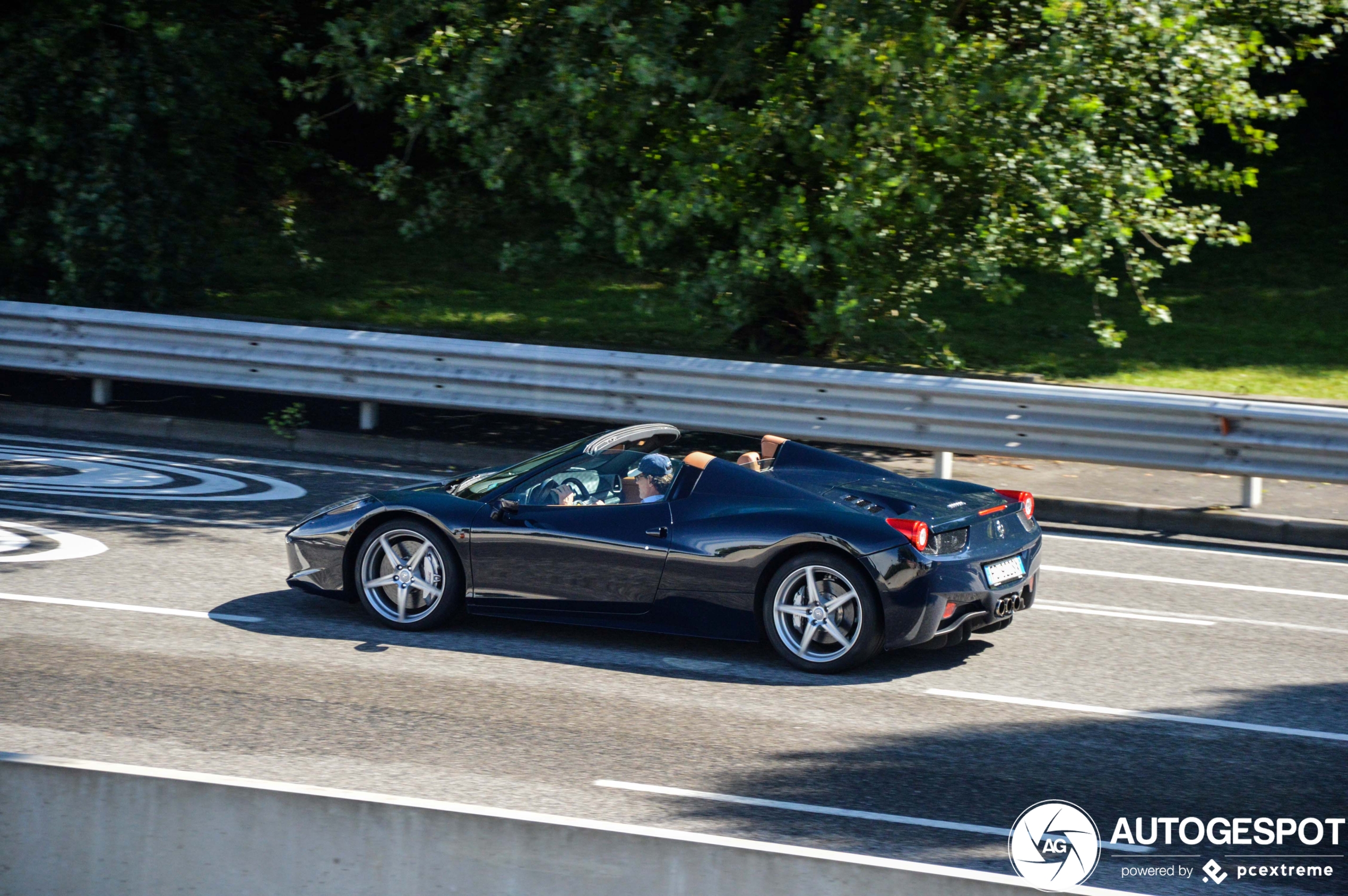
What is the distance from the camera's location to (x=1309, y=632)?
25.2ft

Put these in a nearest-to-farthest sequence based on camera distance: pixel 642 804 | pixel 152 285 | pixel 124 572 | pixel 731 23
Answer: pixel 642 804 < pixel 124 572 < pixel 731 23 < pixel 152 285

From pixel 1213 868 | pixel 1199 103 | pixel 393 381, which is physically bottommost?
pixel 1213 868

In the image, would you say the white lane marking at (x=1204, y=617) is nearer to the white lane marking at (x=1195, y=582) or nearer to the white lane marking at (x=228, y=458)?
the white lane marking at (x=1195, y=582)

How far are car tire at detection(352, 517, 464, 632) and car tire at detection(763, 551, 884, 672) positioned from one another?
66.1 inches

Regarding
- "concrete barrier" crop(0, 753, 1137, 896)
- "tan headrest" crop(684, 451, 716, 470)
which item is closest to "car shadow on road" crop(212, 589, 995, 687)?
"tan headrest" crop(684, 451, 716, 470)

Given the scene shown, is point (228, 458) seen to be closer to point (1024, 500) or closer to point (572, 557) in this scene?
point (572, 557)

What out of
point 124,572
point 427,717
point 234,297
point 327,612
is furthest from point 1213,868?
point 234,297

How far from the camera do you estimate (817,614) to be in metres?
6.84

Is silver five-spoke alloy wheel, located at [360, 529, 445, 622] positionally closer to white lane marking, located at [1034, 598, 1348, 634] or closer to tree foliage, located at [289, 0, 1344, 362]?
white lane marking, located at [1034, 598, 1348, 634]

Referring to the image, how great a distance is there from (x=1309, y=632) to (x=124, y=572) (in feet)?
21.6

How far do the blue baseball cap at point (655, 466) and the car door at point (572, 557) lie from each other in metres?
0.17

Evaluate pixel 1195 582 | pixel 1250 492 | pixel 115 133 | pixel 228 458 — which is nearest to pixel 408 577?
pixel 1195 582

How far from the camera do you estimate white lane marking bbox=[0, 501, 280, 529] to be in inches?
379

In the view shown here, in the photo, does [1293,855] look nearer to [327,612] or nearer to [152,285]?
[327,612]
